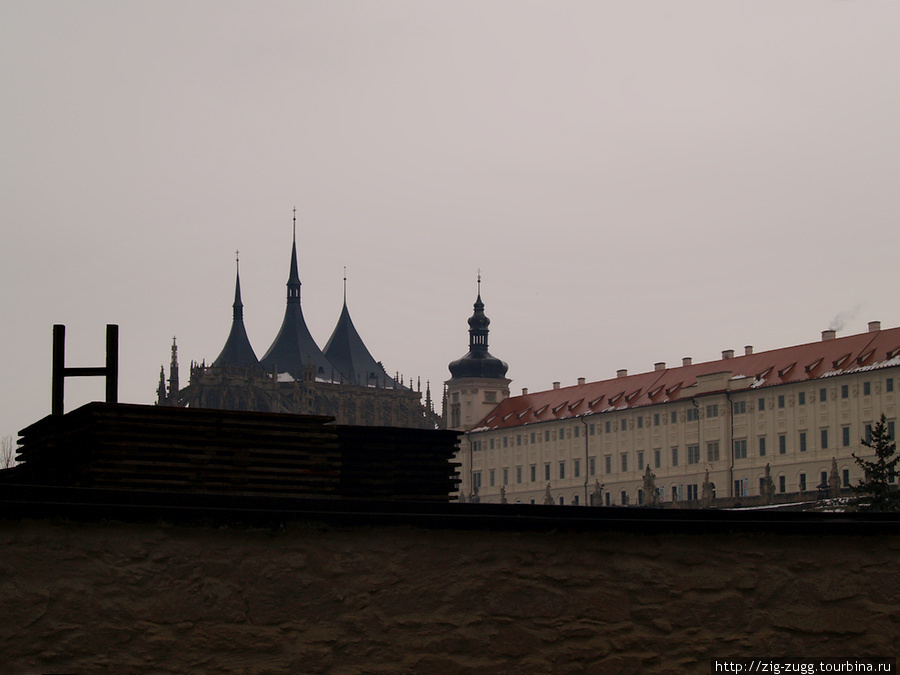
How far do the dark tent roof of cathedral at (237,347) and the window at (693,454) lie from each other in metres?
54.6

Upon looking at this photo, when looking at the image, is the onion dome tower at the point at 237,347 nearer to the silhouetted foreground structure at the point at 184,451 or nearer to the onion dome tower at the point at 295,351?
the onion dome tower at the point at 295,351

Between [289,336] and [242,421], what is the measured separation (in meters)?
148

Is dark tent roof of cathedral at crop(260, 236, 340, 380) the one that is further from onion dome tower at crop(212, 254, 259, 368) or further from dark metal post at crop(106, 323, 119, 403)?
dark metal post at crop(106, 323, 119, 403)

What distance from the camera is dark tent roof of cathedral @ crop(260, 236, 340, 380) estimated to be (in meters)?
154

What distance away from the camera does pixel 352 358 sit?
160500 millimetres

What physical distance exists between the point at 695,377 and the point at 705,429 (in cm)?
698

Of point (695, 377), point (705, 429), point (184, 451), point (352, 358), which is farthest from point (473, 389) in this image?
point (184, 451)

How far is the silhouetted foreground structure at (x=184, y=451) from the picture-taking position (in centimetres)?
988

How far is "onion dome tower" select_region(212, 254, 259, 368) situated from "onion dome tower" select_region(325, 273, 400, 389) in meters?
8.85

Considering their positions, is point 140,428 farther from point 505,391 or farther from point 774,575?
point 505,391

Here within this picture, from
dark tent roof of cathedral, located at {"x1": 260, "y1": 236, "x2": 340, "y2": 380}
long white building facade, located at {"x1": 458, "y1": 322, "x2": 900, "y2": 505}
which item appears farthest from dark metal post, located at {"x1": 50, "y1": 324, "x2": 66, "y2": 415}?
dark tent roof of cathedral, located at {"x1": 260, "y1": 236, "x2": 340, "y2": 380}

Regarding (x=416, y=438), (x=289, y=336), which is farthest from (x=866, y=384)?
(x=416, y=438)

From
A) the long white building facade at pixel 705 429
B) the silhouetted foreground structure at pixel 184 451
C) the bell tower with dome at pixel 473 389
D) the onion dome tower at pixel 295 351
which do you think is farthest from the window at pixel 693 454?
the silhouetted foreground structure at pixel 184 451

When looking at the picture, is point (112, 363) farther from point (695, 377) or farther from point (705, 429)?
point (695, 377)
